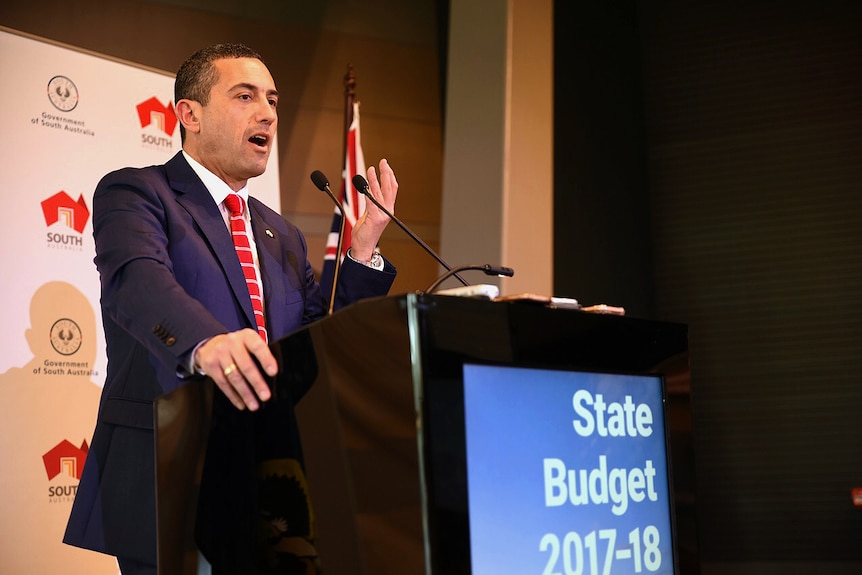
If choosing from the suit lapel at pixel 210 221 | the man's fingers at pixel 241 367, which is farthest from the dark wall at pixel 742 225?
the man's fingers at pixel 241 367

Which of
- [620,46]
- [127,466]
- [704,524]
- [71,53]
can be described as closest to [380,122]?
[620,46]

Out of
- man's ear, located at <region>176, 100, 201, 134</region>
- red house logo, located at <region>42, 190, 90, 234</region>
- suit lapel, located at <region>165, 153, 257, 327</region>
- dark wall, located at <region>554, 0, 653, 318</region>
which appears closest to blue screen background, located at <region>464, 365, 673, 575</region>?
suit lapel, located at <region>165, 153, 257, 327</region>

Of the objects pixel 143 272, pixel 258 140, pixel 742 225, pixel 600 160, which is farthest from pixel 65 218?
pixel 742 225

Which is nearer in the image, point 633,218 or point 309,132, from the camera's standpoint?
point 633,218

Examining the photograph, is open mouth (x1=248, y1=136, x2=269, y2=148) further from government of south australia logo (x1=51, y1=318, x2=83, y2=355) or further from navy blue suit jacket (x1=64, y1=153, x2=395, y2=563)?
government of south australia logo (x1=51, y1=318, x2=83, y2=355)

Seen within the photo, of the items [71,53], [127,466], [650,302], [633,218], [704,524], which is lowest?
[704,524]

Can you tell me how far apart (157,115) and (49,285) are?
2.84 feet

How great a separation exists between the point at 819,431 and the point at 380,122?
3067 millimetres

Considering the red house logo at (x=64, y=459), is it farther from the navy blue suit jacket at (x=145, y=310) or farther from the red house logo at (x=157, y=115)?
the navy blue suit jacket at (x=145, y=310)

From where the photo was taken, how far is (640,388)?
141cm

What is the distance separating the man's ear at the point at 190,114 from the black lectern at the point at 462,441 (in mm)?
802

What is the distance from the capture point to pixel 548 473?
1215mm

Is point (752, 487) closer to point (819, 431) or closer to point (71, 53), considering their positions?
point (819, 431)

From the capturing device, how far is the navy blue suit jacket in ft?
4.67
